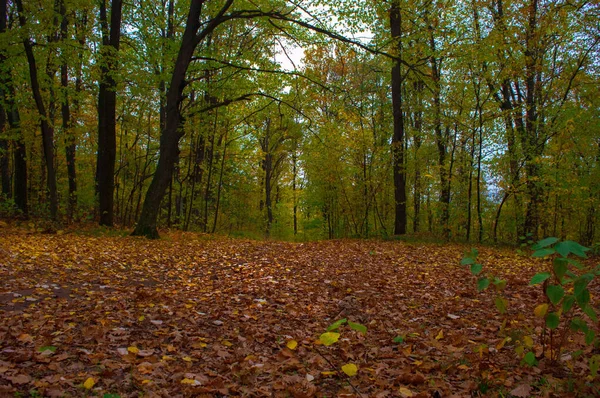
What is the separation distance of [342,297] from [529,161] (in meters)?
8.56

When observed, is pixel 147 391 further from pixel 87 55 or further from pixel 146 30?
pixel 146 30

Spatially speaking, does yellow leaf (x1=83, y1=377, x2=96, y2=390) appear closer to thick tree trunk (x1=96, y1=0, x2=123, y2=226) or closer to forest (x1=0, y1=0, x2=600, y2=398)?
forest (x1=0, y1=0, x2=600, y2=398)

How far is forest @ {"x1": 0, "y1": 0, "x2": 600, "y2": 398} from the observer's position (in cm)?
258

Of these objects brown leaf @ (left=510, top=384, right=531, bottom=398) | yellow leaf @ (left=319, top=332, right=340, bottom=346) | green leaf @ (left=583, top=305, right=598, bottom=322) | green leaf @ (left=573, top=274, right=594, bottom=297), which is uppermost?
green leaf @ (left=573, top=274, right=594, bottom=297)

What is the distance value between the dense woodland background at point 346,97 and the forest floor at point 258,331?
4527 mm

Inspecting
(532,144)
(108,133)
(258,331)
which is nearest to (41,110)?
(108,133)

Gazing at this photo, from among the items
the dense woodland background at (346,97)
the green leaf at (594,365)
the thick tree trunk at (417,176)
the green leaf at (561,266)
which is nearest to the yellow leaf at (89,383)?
the green leaf at (561,266)

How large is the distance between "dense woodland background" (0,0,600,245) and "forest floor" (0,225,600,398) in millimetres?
4527

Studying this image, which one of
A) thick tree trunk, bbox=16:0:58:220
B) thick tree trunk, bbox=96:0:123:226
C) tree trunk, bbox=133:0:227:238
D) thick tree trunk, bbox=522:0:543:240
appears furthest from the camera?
thick tree trunk, bbox=96:0:123:226

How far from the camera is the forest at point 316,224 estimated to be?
258 cm

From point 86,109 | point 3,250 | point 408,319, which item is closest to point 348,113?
point 408,319

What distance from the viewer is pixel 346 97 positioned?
30.2 feet

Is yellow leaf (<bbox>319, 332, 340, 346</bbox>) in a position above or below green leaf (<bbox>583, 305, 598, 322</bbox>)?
below

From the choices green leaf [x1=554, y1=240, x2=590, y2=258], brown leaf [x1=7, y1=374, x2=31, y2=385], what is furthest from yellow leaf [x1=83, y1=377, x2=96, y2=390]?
green leaf [x1=554, y1=240, x2=590, y2=258]
